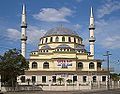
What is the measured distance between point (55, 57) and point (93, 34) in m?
14.9

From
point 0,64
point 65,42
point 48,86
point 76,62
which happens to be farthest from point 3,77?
point 65,42

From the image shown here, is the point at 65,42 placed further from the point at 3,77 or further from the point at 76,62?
the point at 3,77

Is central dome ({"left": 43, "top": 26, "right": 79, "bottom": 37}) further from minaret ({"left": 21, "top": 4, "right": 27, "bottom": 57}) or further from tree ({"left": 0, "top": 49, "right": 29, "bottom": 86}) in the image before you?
tree ({"left": 0, "top": 49, "right": 29, "bottom": 86})

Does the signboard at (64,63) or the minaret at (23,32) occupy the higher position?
the minaret at (23,32)

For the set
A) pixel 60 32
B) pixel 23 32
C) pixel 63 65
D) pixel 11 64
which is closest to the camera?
pixel 11 64

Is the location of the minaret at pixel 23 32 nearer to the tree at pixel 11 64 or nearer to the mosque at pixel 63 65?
the mosque at pixel 63 65

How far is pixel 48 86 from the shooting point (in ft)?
220

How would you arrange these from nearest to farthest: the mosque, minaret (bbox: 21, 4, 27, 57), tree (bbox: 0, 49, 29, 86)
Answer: tree (bbox: 0, 49, 29, 86)
the mosque
minaret (bbox: 21, 4, 27, 57)

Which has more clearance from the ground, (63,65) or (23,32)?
(23,32)

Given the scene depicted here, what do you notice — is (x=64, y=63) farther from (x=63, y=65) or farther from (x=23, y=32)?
(x=23, y=32)

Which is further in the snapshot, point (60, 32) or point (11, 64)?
point (60, 32)

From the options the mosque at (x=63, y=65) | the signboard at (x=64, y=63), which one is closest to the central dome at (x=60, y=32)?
the mosque at (x=63, y=65)

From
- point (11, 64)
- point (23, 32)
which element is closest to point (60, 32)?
point (23, 32)

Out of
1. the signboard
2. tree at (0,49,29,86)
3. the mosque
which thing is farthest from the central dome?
tree at (0,49,29,86)
